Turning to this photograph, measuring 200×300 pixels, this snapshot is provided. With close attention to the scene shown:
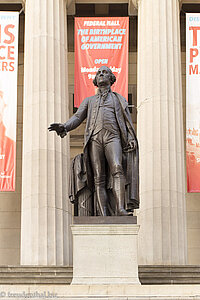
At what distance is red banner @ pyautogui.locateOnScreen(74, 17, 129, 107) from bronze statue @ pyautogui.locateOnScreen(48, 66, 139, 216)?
22.9 feet

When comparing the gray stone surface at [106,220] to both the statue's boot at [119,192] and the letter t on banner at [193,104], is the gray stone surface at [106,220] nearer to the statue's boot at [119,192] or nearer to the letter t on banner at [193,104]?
the statue's boot at [119,192]

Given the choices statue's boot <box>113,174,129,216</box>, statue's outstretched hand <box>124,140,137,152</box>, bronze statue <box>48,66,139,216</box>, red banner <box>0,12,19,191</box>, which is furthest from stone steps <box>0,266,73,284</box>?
red banner <box>0,12,19,191</box>

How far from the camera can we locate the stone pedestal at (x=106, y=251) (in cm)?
1519

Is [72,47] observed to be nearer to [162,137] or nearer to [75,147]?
[75,147]

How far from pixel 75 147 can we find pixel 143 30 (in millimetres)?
6114

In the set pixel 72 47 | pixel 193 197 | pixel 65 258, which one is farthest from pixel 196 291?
pixel 72 47

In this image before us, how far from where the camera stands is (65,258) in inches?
854

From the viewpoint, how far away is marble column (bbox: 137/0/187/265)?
21828 millimetres

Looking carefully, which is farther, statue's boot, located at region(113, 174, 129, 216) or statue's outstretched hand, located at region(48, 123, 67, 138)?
statue's outstretched hand, located at region(48, 123, 67, 138)

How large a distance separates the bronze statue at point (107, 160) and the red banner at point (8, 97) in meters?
6.62

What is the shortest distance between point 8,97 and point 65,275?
6779 millimetres

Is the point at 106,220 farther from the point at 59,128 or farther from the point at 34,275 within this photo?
the point at 34,275

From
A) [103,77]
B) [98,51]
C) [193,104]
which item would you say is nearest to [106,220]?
[103,77]

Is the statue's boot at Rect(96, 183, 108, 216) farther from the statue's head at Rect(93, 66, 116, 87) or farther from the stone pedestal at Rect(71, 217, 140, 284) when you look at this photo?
the statue's head at Rect(93, 66, 116, 87)
